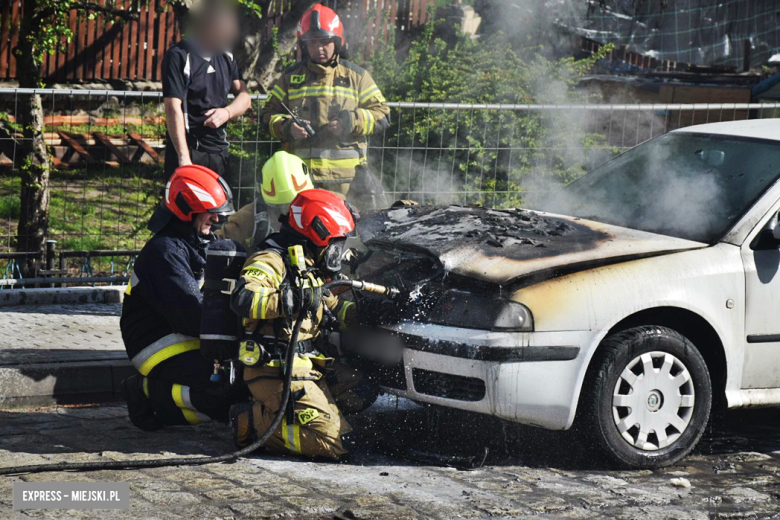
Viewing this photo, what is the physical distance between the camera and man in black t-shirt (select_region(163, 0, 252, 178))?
720 centimetres

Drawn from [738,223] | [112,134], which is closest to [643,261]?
[738,223]

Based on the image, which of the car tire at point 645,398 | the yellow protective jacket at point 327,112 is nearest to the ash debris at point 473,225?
the car tire at point 645,398

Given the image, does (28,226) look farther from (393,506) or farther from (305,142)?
(393,506)

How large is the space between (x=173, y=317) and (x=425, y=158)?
12.8ft

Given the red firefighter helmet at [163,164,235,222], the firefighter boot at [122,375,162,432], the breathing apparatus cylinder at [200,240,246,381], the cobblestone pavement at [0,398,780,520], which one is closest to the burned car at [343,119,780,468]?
the cobblestone pavement at [0,398,780,520]

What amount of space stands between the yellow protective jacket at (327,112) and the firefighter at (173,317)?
6.55 feet

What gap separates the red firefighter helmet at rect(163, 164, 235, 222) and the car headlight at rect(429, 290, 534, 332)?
1.27 metres

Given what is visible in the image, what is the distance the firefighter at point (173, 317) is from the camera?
5410 millimetres

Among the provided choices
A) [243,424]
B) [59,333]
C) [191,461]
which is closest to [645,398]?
[243,424]

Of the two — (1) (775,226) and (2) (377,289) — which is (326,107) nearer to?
(2) (377,289)

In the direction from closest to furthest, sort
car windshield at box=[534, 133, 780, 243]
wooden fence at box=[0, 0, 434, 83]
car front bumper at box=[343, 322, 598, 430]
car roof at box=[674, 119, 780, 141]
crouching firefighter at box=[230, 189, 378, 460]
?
car front bumper at box=[343, 322, 598, 430] < crouching firefighter at box=[230, 189, 378, 460] < car windshield at box=[534, 133, 780, 243] < car roof at box=[674, 119, 780, 141] < wooden fence at box=[0, 0, 434, 83]

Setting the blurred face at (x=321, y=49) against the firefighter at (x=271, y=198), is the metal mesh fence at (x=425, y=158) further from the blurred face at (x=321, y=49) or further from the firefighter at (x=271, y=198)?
the firefighter at (x=271, y=198)

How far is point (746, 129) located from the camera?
6309 millimetres

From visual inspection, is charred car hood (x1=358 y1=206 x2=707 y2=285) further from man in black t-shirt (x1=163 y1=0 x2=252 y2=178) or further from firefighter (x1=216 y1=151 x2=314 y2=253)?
man in black t-shirt (x1=163 y1=0 x2=252 y2=178)
